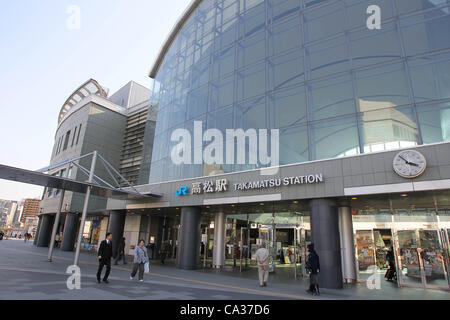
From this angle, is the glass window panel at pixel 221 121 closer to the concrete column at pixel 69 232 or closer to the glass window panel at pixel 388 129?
the glass window panel at pixel 388 129

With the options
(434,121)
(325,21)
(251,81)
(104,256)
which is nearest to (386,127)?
(434,121)

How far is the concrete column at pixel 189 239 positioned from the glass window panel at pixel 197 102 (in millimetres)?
7170

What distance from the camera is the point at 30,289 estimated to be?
324 inches

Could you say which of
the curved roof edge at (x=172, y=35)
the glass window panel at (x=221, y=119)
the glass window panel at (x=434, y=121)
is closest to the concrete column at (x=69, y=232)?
the curved roof edge at (x=172, y=35)

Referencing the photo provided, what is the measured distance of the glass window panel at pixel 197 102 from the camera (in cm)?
2061

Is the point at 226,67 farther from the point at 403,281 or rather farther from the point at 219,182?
the point at 403,281

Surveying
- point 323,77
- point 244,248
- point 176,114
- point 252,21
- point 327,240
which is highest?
point 252,21

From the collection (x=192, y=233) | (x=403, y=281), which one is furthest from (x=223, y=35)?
(x=403, y=281)

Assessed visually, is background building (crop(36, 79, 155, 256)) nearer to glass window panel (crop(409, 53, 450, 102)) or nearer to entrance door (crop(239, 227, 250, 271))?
entrance door (crop(239, 227, 250, 271))

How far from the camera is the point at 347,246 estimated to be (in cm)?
1523

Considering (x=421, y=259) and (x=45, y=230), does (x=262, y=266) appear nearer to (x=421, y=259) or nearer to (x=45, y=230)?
(x=421, y=259)

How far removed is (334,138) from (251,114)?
A: 5478 millimetres
